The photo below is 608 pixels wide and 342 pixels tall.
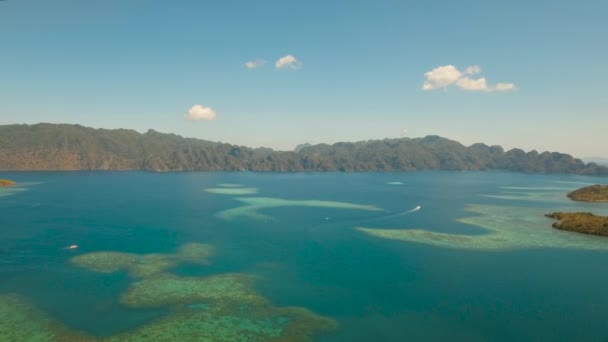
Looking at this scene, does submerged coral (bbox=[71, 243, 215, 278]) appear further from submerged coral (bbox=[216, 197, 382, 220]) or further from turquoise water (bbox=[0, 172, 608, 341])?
submerged coral (bbox=[216, 197, 382, 220])

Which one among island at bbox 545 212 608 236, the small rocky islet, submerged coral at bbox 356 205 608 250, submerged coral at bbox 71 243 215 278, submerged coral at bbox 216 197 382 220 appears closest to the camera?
submerged coral at bbox 71 243 215 278

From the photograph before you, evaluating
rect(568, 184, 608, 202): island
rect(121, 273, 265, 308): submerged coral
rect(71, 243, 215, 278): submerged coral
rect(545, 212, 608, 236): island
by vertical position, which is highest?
rect(568, 184, 608, 202): island

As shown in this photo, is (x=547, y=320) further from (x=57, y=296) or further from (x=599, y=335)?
(x=57, y=296)

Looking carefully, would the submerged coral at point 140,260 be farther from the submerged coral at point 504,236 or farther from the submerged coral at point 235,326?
the submerged coral at point 504,236

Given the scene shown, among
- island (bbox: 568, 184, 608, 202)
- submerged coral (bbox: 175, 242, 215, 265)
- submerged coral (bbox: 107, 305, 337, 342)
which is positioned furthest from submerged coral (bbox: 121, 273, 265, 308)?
island (bbox: 568, 184, 608, 202)

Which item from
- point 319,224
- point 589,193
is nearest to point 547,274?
point 319,224
